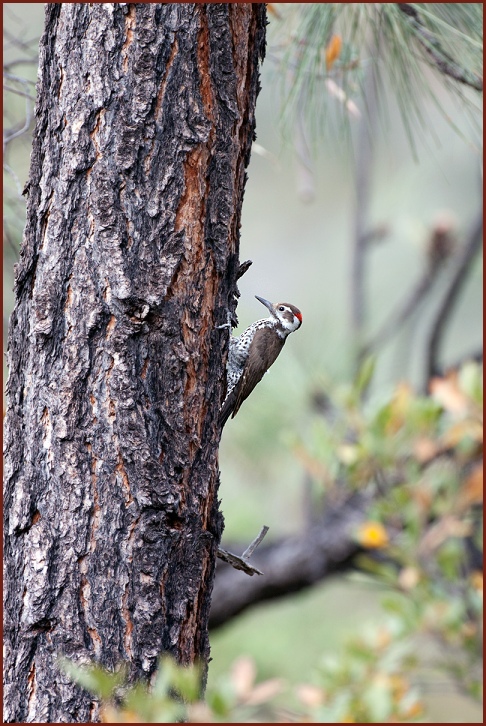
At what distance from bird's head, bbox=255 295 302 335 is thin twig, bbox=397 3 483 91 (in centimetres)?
116

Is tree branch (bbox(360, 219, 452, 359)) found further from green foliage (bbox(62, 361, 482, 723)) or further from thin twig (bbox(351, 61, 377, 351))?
green foliage (bbox(62, 361, 482, 723))

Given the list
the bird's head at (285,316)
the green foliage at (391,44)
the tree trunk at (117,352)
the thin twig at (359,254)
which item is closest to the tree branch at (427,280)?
the thin twig at (359,254)

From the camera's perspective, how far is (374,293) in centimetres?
632

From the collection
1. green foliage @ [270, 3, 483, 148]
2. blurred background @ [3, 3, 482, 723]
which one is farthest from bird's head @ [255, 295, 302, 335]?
green foliage @ [270, 3, 483, 148]

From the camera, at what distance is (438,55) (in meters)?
Result: 2.02

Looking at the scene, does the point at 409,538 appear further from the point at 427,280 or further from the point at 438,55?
the point at 438,55

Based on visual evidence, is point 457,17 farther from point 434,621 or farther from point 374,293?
point 374,293

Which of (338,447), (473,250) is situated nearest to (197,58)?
(338,447)

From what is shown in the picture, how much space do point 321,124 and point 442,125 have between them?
570cm

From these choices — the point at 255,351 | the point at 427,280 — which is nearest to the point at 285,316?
the point at 255,351

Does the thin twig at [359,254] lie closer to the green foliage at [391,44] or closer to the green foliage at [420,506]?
the green foliage at [420,506]

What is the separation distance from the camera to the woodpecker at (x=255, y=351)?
2.60 metres

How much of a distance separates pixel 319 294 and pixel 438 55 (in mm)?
4220

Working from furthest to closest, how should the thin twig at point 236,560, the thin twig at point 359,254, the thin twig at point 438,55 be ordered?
the thin twig at point 359,254 → the thin twig at point 438,55 → the thin twig at point 236,560
